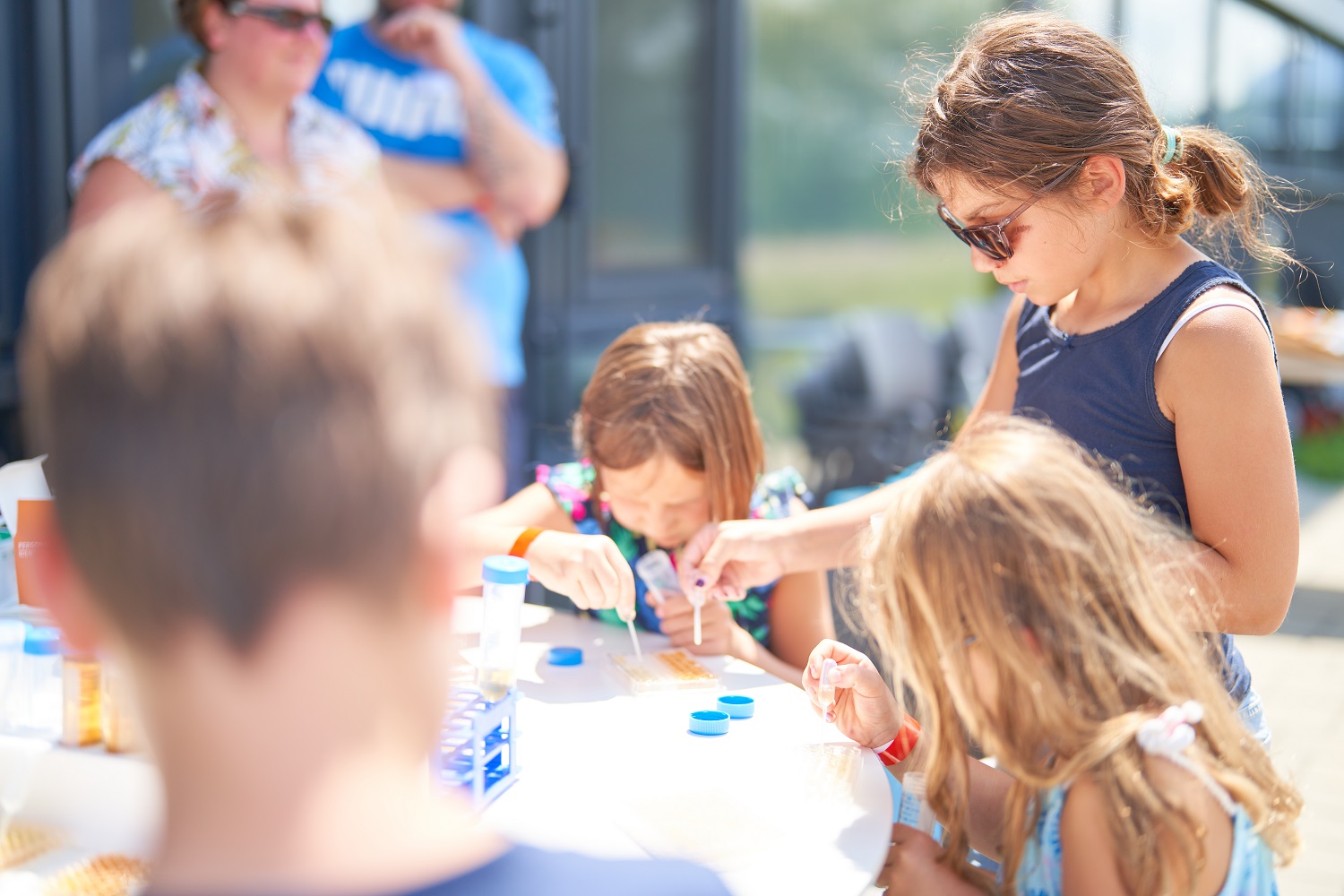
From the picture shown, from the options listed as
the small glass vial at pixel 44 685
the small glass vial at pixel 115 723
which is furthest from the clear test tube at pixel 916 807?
the small glass vial at pixel 44 685

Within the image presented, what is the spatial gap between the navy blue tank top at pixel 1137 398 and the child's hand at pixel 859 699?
1.45 feet

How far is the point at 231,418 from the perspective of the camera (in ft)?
2.02

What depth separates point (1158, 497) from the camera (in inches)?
63.7

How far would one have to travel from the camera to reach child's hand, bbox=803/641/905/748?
1599 millimetres

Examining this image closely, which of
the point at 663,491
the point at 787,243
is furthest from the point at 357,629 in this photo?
the point at 787,243

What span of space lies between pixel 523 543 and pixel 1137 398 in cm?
105

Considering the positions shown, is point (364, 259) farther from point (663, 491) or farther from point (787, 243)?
point (787, 243)

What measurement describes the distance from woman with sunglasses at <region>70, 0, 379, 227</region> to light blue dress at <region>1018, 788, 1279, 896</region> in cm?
210

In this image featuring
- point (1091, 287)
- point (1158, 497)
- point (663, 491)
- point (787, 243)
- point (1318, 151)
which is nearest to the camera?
point (1158, 497)

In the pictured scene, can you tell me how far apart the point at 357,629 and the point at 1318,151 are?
45.4ft

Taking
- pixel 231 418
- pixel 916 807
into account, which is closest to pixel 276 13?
pixel 916 807

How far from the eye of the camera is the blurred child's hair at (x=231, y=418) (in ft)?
2.03

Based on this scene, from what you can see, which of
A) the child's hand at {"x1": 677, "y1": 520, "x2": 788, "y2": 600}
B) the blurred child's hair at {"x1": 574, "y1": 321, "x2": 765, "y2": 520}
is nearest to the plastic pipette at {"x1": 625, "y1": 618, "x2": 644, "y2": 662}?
the child's hand at {"x1": 677, "y1": 520, "x2": 788, "y2": 600}

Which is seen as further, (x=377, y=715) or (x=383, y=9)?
(x=383, y=9)
